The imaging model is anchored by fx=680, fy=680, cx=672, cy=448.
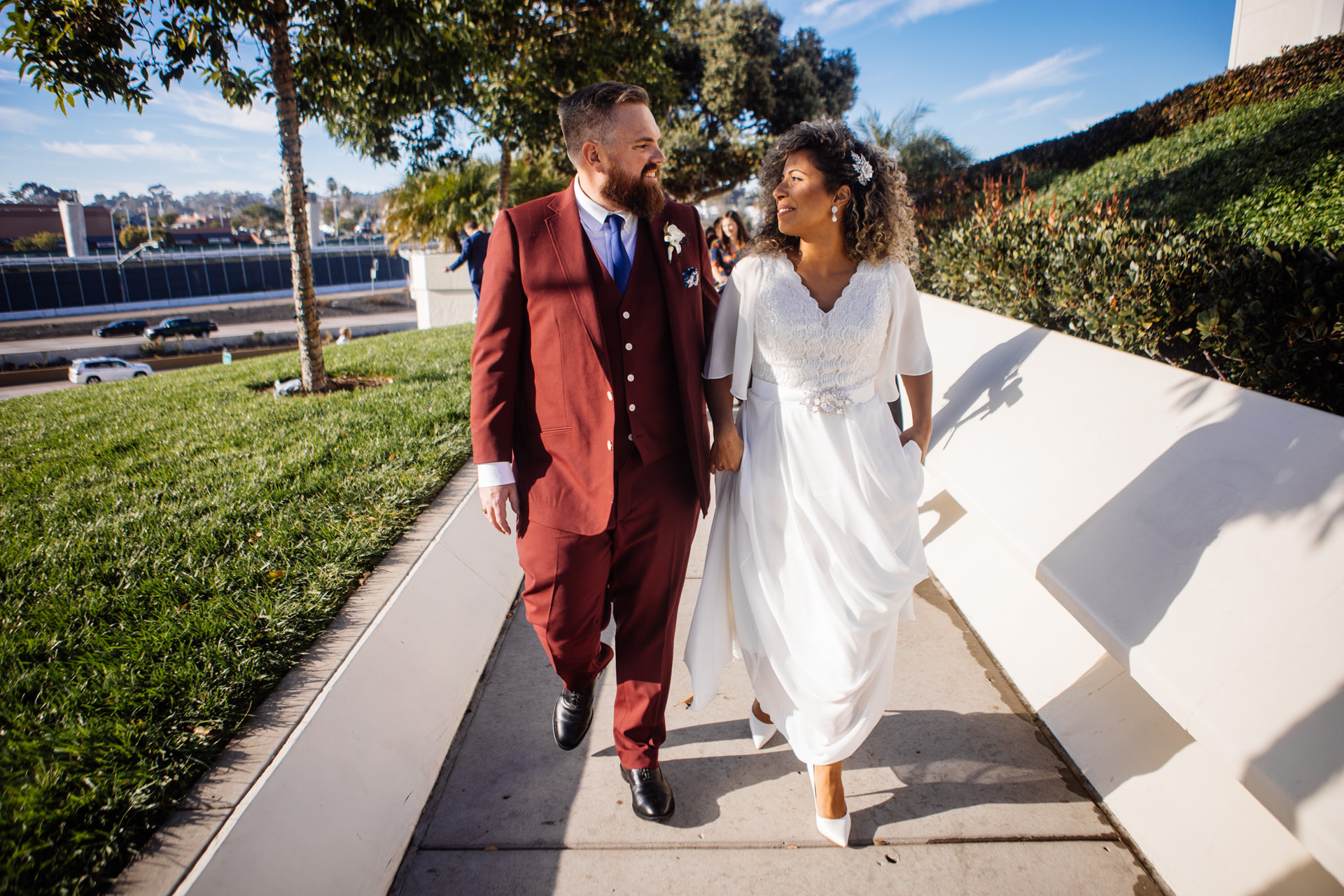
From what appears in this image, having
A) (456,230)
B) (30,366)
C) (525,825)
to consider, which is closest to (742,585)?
(525,825)

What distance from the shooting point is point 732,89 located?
26.2m

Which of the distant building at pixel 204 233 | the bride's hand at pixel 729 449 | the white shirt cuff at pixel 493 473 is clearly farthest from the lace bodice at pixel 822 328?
the distant building at pixel 204 233

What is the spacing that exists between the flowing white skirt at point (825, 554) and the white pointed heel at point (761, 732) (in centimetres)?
22

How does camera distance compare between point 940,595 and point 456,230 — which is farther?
point 456,230

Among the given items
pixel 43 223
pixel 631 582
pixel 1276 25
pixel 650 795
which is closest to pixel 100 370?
pixel 631 582

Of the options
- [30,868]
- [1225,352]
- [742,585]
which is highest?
[1225,352]

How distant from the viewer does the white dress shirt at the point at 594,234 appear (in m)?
2.41

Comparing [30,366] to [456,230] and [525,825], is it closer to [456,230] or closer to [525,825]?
[456,230]

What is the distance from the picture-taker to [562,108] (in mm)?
2438

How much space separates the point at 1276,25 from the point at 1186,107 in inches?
70.8

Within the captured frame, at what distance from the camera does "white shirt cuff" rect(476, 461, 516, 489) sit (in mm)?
2414

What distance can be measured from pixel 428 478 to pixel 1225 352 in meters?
4.32

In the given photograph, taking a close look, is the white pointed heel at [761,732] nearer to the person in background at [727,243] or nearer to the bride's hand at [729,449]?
the bride's hand at [729,449]

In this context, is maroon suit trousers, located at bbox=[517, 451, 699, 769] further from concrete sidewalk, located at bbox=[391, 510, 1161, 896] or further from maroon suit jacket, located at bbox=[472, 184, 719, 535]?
concrete sidewalk, located at bbox=[391, 510, 1161, 896]
